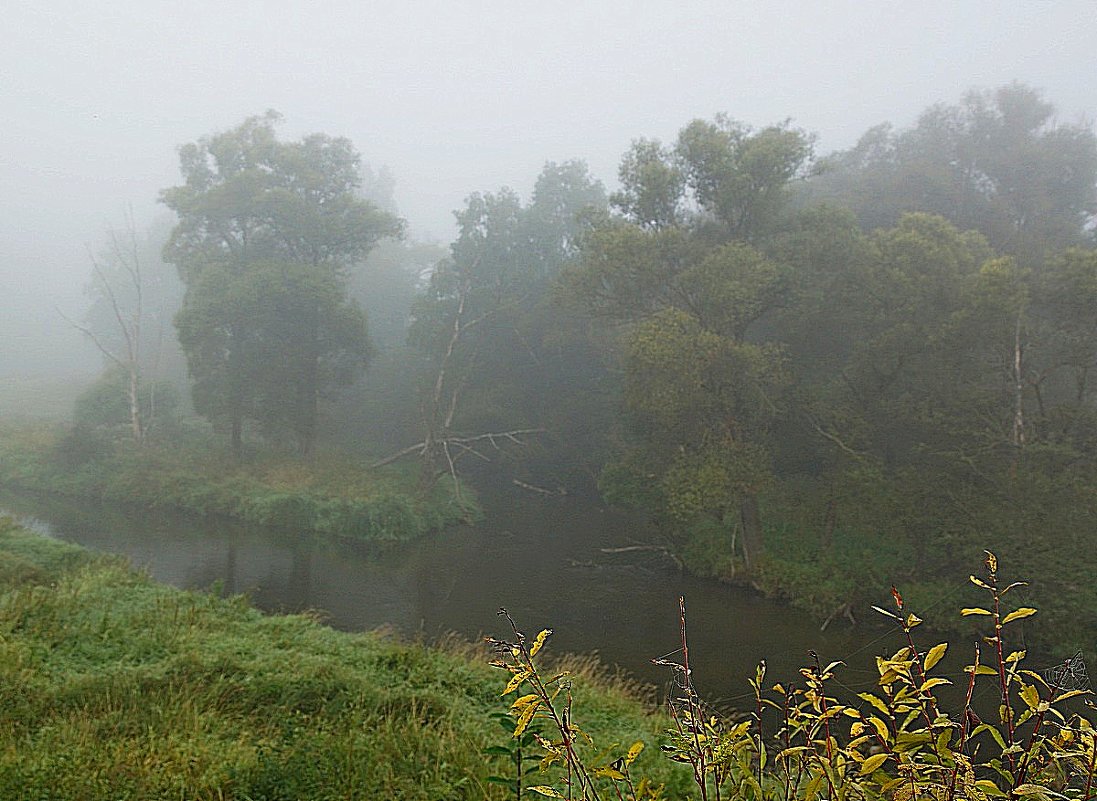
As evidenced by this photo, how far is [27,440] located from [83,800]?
76.0ft

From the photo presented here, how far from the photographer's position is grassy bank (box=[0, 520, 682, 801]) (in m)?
3.88

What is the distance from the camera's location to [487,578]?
1368 centimetres

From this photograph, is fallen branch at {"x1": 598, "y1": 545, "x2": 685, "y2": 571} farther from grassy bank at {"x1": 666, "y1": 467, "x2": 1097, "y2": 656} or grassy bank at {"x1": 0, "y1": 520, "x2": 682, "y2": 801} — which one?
grassy bank at {"x1": 0, "y1": 520, "x2": 682, "y2": 801}

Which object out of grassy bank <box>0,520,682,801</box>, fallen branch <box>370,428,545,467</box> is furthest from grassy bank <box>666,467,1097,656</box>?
fallen branch <box>370,428,545,467</box>

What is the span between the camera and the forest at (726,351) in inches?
464

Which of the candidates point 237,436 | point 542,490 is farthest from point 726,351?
point 237,436

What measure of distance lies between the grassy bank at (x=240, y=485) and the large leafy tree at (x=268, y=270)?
1.87 m

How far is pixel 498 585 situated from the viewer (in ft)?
43.3

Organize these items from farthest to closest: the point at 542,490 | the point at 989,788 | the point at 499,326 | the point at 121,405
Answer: the point at 499,326 → the point at 121,405 → the point at 542,490 → the point at 989,788

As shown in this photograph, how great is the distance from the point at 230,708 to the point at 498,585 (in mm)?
8334

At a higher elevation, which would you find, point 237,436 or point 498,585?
point 237,436

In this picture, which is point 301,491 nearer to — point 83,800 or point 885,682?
point 83,800

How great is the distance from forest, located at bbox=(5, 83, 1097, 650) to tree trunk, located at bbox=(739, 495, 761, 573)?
1.9 inches

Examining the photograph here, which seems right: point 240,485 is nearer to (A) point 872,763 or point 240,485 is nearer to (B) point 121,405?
(B) point 121,405
